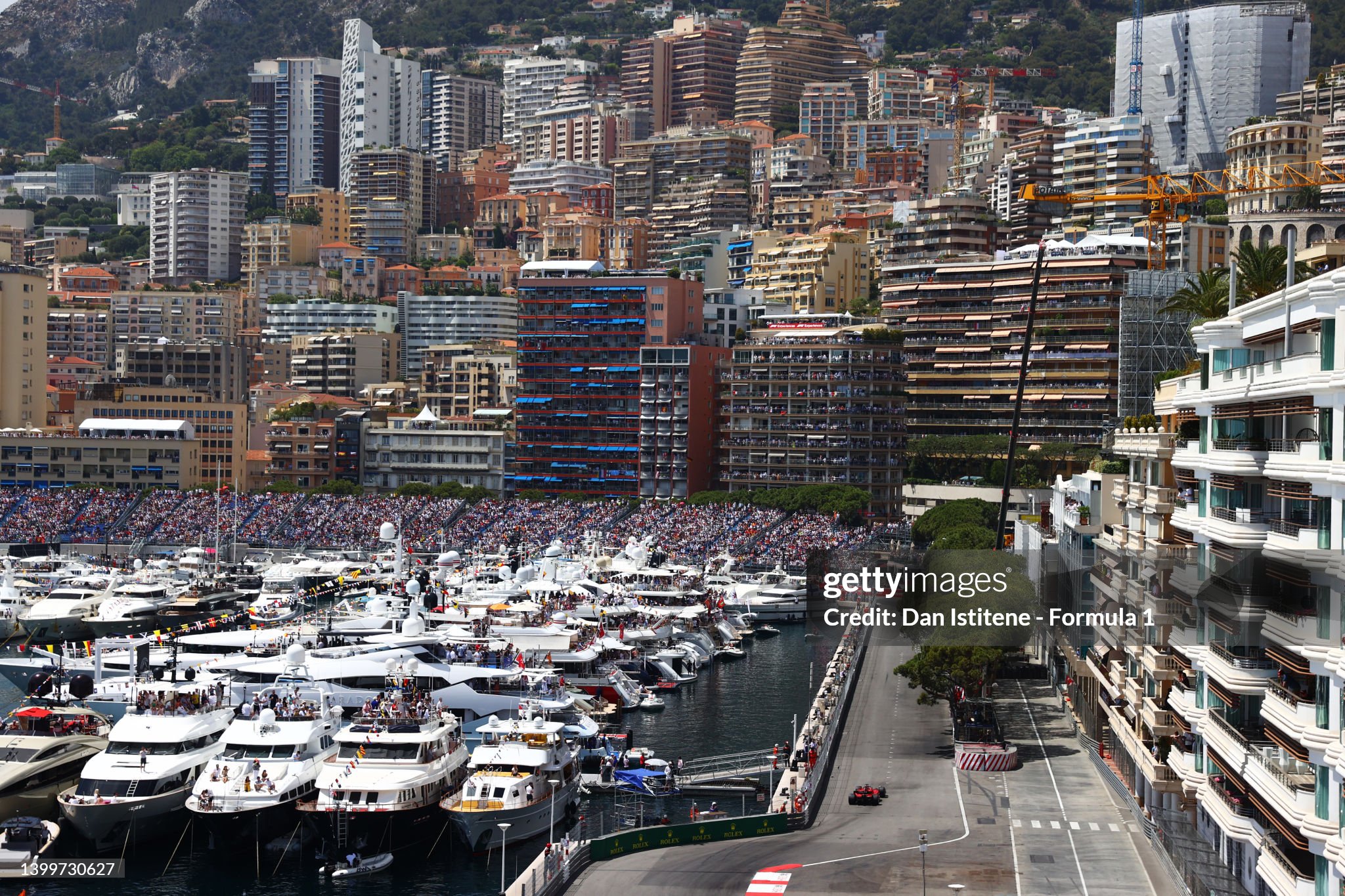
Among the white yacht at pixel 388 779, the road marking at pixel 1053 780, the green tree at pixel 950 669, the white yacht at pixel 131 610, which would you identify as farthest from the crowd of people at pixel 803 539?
the white yacht at pixel 388 779

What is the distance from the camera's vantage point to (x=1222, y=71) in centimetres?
19325

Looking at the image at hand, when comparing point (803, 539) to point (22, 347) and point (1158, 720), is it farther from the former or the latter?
point (22, 347)

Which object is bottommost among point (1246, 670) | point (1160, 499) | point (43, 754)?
point (43, 754)

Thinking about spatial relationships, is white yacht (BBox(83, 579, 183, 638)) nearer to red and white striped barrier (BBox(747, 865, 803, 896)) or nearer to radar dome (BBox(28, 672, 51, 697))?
radar dome (BBox(28, 672, 51, 697))

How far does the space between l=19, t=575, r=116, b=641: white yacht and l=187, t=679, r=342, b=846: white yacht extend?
160 feet

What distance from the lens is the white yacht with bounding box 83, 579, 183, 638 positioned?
325ft

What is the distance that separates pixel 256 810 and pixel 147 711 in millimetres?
7390

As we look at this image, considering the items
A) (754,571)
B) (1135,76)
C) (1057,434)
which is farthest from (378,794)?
(1135,76)

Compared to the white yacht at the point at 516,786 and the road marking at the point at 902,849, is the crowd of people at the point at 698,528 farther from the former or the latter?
the road marking at the point at 902,849

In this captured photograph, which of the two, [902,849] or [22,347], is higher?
[22,347]

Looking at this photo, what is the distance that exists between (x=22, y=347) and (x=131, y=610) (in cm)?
7896

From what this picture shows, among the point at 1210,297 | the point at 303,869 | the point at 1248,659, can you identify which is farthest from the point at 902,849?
the point at 1210,297

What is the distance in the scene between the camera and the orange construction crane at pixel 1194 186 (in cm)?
12369

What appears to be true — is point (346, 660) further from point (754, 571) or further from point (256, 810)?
point (754, 571)
